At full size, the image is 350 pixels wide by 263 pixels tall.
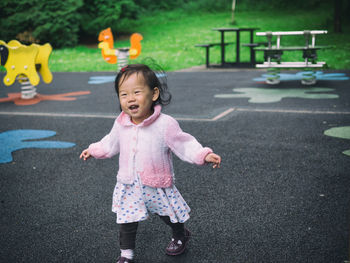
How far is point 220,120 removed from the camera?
6.08m

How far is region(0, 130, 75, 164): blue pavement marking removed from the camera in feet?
16.0

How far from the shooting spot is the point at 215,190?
3520 millimetres

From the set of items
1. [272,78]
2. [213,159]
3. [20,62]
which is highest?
[20,62]

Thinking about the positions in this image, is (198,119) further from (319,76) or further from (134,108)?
(319,76)

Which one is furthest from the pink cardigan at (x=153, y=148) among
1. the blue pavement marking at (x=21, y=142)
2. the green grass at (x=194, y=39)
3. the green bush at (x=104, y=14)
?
the green bush at (x=104, y=14)

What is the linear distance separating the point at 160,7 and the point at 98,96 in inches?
1148

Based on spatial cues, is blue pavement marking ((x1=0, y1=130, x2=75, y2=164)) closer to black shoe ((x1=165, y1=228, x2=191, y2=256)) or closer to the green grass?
black shoe ((x1=165, y1=228, x2=191, y2=256))

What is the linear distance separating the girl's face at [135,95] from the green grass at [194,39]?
740 centimetres

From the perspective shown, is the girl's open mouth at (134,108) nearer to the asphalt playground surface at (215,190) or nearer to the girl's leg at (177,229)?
the girl's leg at (177,229)

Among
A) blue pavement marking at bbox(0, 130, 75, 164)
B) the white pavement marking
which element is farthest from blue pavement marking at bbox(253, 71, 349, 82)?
blue pavement marking at bbox(0, 130, 75, 164)

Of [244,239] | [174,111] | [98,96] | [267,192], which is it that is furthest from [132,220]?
[98,96]

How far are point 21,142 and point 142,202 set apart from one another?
11.5 feet

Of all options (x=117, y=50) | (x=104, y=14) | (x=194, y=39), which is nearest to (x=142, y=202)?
(x=117, y=50)

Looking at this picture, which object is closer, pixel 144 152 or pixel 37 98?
pixel 144 152
